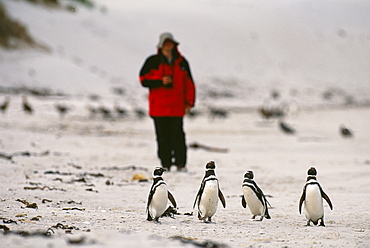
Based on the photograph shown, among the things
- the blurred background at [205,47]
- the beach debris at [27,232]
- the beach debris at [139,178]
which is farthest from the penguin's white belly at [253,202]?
the blurred background at [205,47]

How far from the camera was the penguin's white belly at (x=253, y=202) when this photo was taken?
171 inches

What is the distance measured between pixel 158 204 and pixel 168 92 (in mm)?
3072

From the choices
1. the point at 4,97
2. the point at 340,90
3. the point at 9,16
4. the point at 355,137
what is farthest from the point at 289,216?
the point at 340,90

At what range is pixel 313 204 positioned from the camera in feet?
13.6

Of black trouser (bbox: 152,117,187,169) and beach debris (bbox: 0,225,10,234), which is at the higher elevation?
black trouser (bbox: 152,117,187,169)

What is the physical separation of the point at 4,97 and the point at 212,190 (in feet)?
41.7

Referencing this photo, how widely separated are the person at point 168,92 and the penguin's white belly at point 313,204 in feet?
10.0

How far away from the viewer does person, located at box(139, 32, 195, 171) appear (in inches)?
276

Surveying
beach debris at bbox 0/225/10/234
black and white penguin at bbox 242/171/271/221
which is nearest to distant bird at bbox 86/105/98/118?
black and white penguin at bbox 242/171/271/221

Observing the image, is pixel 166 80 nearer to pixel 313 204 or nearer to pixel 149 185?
pixel 149 185

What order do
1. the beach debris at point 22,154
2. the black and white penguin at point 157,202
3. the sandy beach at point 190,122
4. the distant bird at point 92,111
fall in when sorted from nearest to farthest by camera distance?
the sandy beach at point 190,122 → the black and white penguin at point 157,202 → the beach debris at point 22,154 → the distant bird at point 92,111

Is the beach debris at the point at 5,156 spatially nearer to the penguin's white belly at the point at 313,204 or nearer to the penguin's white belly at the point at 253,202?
the penguin's white belly at the point at 253,202

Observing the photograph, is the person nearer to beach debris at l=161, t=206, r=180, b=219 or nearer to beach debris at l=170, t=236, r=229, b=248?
beach debris at l=161, t=206, r=180, b=219

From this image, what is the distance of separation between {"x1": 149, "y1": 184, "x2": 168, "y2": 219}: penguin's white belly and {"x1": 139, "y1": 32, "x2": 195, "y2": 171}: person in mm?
2889
